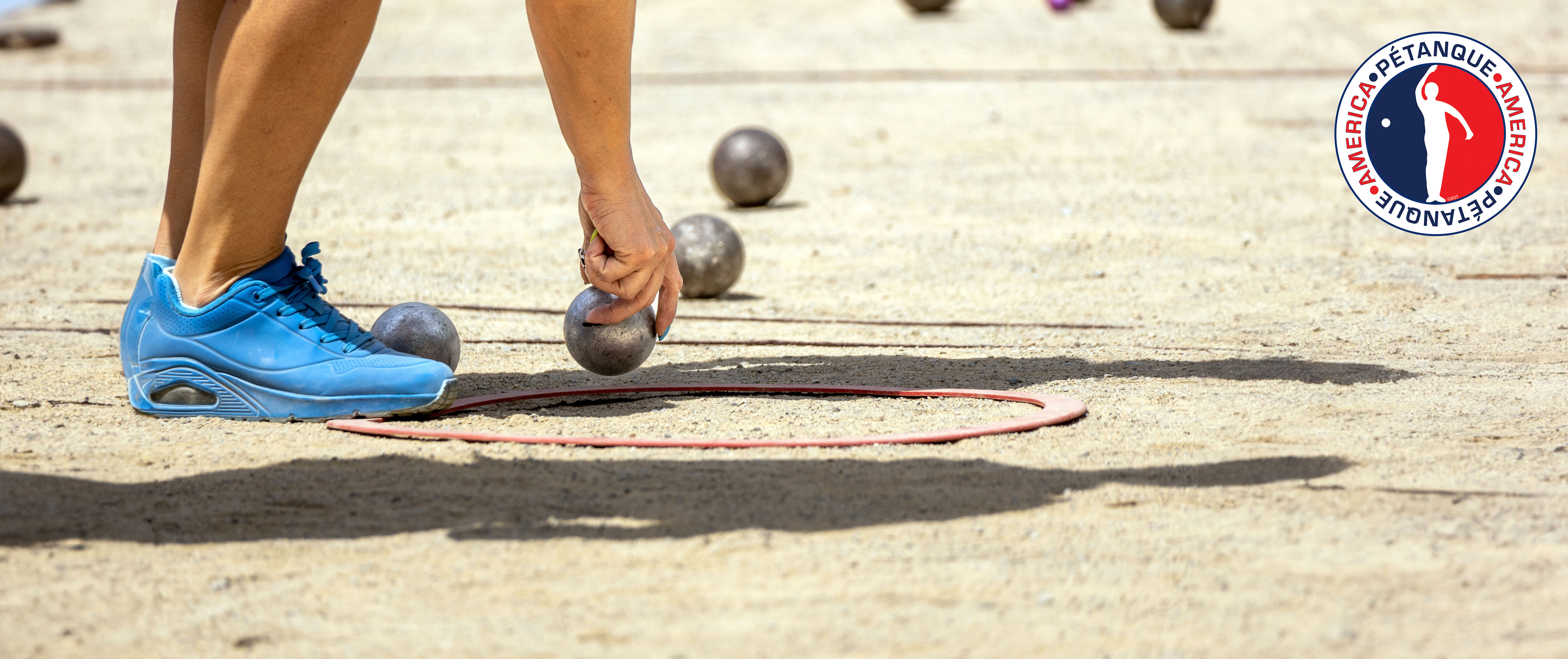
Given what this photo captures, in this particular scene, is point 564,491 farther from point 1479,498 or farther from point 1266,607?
point 1479,498

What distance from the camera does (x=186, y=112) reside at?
354 cm

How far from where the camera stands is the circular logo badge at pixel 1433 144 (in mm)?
6074

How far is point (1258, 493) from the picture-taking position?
2771 mm

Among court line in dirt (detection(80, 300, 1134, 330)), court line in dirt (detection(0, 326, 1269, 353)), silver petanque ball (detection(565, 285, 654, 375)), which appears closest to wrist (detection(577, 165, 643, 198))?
silver petanque ball (detection(565, 285, 654, 375))

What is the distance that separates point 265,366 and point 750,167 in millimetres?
4166

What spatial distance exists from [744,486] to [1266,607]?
40.8 inches

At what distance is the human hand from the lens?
11.1ft

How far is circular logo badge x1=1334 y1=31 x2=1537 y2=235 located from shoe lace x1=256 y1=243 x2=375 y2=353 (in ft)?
14.3

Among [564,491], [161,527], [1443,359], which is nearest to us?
[161,527]

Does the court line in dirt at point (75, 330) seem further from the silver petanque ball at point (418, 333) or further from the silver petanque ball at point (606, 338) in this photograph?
the silver petanque ball at point (606, 338)

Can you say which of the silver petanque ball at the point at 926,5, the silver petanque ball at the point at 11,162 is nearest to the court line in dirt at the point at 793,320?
the silver petanque ball at the point at 11,162

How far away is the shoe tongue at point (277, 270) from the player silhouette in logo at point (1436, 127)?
4613 mm

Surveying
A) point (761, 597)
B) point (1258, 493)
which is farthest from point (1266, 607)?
point (761, 597)

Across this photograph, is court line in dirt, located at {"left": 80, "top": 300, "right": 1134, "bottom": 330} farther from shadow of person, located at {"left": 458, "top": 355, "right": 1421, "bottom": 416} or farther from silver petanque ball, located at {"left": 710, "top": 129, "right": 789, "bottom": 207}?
silver petanque ball, located at {"left": 710, "top": 129, "right": 789, "bottom": 207}
